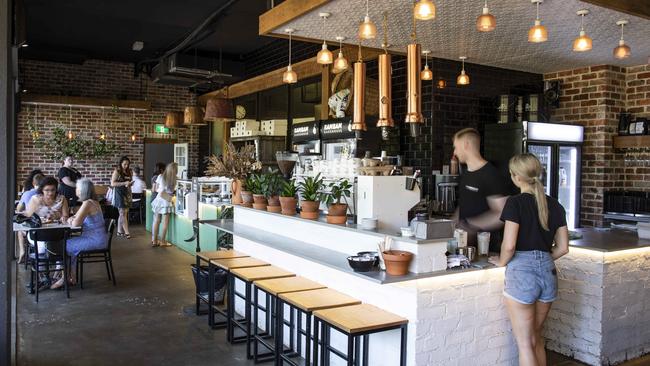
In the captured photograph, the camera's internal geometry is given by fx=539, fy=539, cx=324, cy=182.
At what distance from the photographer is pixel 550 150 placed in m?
6.08

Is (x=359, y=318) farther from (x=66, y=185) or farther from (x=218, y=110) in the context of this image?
(x=66, y=185)

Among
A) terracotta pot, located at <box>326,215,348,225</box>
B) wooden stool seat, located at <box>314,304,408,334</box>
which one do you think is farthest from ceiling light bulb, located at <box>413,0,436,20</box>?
wooden stool seat, located at <box>314,304,408,334</box>

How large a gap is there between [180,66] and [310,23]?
17.1 feet

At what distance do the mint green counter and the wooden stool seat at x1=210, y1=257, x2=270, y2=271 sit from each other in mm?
2218

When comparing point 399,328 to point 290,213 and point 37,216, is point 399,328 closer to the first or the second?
point 290,213

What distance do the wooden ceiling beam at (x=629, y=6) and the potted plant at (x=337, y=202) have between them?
2.07 m

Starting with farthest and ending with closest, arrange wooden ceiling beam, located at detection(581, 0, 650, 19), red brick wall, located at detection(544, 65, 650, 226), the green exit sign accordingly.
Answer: the green exit sign < red brick wall, located at detection(544, 65, 650, 226) < wooden ceiling beam, located at detection(581, 0, 650, 19)

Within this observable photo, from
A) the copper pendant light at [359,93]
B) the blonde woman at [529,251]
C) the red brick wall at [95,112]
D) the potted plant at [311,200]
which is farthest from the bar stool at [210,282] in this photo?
the red brick wall at [95,112]

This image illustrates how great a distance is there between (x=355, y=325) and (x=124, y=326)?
9.47 feet

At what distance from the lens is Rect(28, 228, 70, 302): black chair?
228 inches

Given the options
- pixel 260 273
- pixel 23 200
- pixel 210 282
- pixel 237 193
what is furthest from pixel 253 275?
pixel 23 200

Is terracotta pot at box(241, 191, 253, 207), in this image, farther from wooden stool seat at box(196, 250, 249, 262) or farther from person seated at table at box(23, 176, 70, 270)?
person seated at table at box(23, 176, 70, 270)

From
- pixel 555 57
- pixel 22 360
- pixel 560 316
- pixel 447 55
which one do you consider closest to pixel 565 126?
pixel 555 57

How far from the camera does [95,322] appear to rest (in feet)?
16.8
